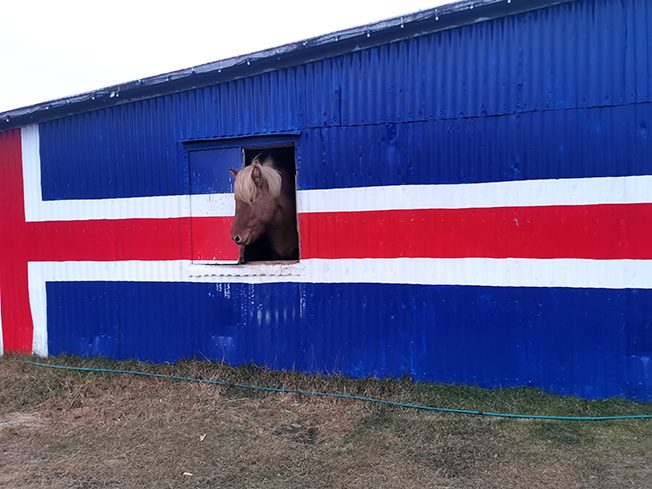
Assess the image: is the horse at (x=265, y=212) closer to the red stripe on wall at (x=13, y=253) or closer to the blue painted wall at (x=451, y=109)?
the blue painted wall at (x=451, y=109)

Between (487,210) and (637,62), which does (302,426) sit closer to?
(487,210)

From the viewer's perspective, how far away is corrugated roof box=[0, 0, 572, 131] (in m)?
5.42

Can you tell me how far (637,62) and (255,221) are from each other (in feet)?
14.4

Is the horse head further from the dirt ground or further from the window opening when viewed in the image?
the dirt ground

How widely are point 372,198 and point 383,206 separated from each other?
159 mm

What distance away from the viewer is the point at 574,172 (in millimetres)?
5305

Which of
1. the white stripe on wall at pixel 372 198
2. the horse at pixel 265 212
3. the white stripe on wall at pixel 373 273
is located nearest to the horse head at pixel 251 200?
the horse at pixel 265 212

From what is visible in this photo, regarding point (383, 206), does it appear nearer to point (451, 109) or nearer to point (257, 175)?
point (451, 109)

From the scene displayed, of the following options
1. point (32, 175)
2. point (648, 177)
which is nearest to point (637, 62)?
point (648, 177)

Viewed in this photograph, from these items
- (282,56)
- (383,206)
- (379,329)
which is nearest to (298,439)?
(379,329)

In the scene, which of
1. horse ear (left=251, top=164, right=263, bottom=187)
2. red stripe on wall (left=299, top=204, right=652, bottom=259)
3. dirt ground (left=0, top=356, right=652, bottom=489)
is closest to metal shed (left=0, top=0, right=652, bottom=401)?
red stripe on wall (left=299, top=204, right=652, bottom=259)

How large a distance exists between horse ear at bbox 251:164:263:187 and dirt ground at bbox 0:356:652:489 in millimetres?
2339

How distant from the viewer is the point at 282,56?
611 centimetres

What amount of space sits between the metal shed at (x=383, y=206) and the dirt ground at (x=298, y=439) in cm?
53
